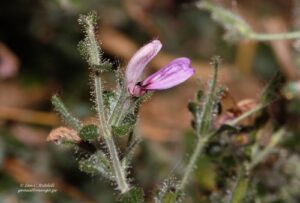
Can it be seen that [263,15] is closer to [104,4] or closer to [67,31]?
[104,4]

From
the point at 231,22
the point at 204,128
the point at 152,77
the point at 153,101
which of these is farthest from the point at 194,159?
the point at 153,101

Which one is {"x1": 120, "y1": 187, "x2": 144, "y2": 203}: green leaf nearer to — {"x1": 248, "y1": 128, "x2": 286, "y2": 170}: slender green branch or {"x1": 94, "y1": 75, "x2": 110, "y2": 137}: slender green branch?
{"x1": 94, "y1": 75, "x2": 110, "y2": 137}: slender green branch

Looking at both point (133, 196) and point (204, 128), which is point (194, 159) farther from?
point (133, 196)

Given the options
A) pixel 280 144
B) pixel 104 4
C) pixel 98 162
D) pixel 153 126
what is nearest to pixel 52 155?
pixel 153 126

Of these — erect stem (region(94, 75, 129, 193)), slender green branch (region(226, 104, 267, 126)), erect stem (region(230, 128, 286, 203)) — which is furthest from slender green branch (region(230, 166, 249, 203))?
erect stem (region(94, 75, 129, 193))

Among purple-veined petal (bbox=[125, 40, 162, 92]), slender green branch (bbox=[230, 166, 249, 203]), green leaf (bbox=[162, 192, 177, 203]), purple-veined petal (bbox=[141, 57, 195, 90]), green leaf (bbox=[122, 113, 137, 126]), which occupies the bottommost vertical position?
green leaf (bbox=[162, 192, 177, 203])

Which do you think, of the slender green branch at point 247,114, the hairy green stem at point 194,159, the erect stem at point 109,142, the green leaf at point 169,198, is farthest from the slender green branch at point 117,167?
the slender green branch at point 247,114
